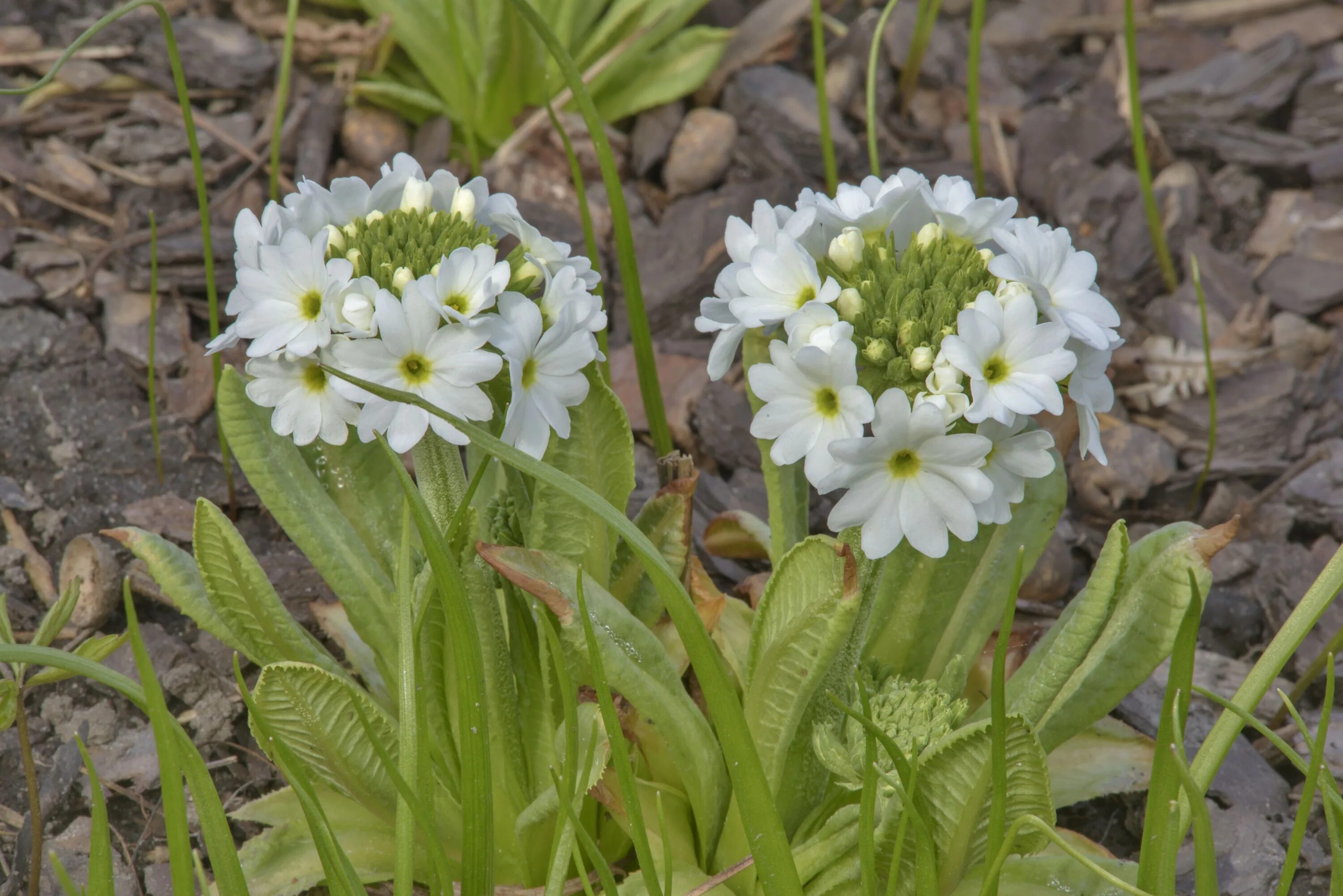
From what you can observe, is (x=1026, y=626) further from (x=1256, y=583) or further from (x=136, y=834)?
(x=136, y=834)

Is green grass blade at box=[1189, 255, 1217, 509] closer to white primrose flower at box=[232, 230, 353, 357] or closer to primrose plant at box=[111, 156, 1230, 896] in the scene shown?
primrose plant at box=[111, 156, 1230, 896]

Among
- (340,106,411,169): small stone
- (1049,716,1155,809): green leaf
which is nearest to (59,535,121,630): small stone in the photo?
(340,106,411,169): small stone

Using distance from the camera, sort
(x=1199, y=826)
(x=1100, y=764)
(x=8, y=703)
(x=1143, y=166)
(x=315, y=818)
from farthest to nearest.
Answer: (x=1143, y=166), (x=1100, y=764), (x=8, y=703), (x=315, y=818), (x=1199, y=826)

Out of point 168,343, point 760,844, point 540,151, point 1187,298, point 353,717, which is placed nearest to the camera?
point 760,844

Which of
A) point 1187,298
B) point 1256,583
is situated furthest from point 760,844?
point 1187,298

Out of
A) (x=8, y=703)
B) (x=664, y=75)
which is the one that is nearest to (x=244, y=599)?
(x=8, y=703)

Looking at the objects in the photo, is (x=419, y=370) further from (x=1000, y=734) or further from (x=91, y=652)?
(x=1000, y=734)
